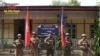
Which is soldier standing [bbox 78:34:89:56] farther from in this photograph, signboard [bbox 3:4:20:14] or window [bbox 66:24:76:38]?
window [bbox 66:24:76:38]

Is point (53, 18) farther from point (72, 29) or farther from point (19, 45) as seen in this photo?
point (19, 45)

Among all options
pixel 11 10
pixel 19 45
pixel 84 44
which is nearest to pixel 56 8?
pixel 11 10

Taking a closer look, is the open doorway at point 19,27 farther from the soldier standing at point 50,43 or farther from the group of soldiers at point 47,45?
the soldier standing at point 50,43

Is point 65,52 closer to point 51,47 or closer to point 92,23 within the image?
point 51,47

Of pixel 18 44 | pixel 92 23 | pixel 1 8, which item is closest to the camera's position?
pixel 18 44

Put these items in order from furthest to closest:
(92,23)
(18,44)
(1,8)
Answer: (92,23) → (1,8) → (18,44)

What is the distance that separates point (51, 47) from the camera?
831 inches

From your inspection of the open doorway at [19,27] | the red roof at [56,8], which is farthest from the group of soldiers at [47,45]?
the open doorway at [19,27]

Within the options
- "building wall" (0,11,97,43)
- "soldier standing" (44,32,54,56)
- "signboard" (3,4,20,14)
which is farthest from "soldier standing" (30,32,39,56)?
"building wall" (0,11,97,43)

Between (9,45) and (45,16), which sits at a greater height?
(45,16)

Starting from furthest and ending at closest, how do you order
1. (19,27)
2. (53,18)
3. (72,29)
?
1. (19,27)
2. (72,29)
3. (53,18)

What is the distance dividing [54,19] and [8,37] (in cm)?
427

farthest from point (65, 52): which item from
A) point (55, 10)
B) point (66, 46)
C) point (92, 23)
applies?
point (92, 23)

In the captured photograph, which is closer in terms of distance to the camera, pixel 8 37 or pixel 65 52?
pixel 65 52
